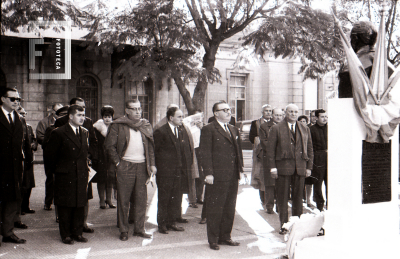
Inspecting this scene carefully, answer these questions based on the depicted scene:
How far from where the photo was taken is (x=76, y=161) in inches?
249

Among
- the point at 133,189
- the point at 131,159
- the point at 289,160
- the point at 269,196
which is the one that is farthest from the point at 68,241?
the point at 269,196

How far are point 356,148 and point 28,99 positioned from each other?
15.5 meters

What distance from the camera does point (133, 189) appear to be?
6711 millimetres

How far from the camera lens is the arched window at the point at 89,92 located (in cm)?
1908

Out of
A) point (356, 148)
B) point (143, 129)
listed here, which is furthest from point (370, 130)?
point (143, 129)

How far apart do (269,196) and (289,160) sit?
1.70 metres

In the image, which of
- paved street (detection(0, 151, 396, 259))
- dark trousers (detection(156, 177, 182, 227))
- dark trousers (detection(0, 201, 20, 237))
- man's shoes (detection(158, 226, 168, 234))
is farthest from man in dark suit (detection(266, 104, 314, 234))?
dark trousers (detection(0, 201, 20, 237))

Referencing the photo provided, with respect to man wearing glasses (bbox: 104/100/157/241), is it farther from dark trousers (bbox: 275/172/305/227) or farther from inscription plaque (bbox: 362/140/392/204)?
inscription plaque (bbox: 362/140/392/204)

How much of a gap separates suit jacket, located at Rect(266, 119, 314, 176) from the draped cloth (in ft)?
7.43

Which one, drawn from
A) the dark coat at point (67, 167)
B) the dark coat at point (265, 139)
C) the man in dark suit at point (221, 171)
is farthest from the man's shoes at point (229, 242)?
the dark coat at point (265, 139)

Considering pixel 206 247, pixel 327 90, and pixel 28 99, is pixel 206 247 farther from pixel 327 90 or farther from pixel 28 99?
pixel 327 90

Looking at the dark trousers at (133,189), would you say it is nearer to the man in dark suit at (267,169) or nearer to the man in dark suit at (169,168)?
the man in dark suit at (169,168)

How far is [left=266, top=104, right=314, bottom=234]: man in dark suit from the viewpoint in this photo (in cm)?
700

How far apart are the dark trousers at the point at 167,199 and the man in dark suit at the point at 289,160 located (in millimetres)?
1550
